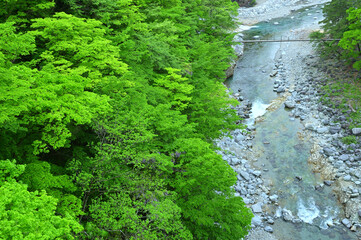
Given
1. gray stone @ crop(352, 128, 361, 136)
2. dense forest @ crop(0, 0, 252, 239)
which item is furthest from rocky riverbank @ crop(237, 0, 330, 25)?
dense forest @ crop(0, 0, 252, 239)

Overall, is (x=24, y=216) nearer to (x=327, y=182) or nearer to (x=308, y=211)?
(x=308, y=211)

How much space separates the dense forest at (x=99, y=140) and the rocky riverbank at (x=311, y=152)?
12.0 feet

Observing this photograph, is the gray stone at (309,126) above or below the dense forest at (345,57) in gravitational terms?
below

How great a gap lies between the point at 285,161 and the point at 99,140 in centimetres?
1383

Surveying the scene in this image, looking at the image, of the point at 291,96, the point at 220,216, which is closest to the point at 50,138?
the point at 220,216

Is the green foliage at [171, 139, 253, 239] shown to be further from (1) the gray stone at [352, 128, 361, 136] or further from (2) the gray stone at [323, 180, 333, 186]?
(1) the gray stone at [352, 128, 361, 136]

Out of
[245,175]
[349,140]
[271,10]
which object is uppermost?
[271,10]

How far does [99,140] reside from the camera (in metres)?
10.6

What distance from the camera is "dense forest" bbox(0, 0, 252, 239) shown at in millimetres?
6707

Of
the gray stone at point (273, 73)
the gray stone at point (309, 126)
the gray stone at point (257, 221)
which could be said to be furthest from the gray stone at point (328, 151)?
the gray stone at point (273, 73)

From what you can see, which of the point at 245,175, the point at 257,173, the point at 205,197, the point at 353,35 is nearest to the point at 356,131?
the point at 257,173

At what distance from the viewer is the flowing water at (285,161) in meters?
14.4

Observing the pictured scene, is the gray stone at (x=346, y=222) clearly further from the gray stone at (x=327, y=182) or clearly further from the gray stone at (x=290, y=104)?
the gray stone at (x=290, y=104)

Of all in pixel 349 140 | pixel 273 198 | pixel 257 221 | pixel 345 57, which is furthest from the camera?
pixel 345 57
